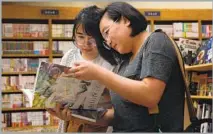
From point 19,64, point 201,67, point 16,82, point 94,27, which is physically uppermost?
point 94,27

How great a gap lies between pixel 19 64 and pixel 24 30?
497 mm

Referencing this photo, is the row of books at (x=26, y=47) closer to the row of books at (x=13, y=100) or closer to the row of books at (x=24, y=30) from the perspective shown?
the row of books at (x=24, y=30)

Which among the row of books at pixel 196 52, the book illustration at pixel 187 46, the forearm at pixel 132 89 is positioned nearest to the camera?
the forearm at pixel 132 89

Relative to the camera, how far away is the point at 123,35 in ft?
3.53

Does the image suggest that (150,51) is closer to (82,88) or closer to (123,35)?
(123,35)

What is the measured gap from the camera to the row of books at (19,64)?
438cm

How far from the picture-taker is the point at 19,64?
4418 mm

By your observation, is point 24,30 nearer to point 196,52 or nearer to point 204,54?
point 196,52

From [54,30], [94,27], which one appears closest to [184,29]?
[54,30]

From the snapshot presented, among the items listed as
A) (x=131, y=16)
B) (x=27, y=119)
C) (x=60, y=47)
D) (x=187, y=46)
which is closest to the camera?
(x=131, y=16)

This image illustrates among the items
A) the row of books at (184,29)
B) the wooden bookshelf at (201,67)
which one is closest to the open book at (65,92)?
the wooden bookshelf at (201,67)

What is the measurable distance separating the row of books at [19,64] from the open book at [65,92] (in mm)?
3307

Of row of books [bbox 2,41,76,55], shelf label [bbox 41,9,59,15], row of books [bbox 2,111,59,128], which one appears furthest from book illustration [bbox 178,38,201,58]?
row of books [bbox 2,111,59,128]

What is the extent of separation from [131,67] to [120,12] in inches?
8.2
